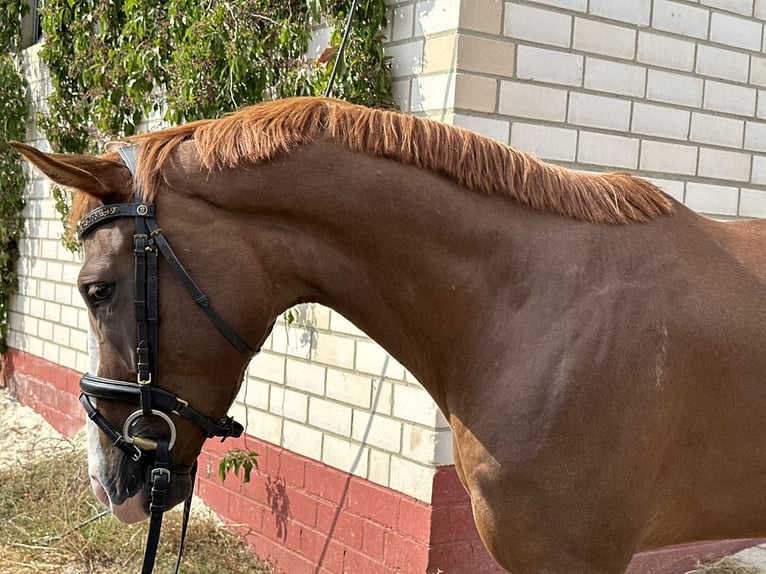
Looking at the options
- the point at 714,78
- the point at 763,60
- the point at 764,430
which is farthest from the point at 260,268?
the point at 763,60

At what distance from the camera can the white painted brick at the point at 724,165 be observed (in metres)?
4.52

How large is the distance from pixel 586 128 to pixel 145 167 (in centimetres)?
256

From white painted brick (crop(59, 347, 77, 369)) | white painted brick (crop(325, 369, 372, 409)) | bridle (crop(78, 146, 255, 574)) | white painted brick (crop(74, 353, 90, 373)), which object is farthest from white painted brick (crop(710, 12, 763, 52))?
white painted brick (crop(59, 347, 77, 369))

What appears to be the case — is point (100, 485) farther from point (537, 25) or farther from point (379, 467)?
point (537, 25)

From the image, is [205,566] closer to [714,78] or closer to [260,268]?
[260,268]

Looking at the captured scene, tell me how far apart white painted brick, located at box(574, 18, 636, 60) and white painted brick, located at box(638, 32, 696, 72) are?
69mm

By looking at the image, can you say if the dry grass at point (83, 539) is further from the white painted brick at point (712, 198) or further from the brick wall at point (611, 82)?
the white painted brick at point (712, 198)

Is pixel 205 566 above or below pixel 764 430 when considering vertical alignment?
below

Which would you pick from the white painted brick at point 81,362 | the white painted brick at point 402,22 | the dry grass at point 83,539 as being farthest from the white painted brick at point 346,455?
the white painted brick at point 81,362

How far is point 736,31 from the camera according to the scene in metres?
4.52

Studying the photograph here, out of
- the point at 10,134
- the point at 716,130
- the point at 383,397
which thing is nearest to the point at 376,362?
the point at 383,397

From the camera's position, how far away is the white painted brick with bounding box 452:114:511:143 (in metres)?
3.61

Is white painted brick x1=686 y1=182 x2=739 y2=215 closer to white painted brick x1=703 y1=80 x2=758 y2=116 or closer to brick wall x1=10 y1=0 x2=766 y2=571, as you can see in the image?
brick wall x1=10 y1=0 x2=766 y2=571

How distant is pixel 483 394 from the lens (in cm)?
212
